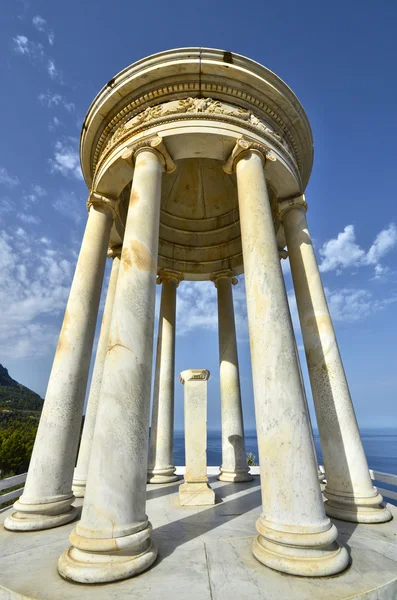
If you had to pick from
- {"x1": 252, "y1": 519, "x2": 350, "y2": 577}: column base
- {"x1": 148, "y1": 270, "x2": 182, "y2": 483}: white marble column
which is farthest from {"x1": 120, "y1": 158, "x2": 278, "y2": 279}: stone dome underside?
{"x1": 252, "y1": 519, "x2": 350, "y2": 577}: column base

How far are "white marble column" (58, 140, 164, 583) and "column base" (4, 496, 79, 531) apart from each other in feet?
24.0

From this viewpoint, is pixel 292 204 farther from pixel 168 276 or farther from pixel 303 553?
pixel 303 553

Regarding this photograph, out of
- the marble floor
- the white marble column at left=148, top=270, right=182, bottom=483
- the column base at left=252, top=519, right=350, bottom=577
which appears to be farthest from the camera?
the white marble column at left=148, top=270, right=182, bottom=483

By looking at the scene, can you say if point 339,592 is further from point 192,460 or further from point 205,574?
point 192,460

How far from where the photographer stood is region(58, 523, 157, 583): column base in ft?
Result: 39.7

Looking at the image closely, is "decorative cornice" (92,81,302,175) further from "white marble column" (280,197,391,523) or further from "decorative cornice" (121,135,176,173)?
"white marble column" (280,197,391,523)

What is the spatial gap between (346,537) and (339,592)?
6724 millimetres

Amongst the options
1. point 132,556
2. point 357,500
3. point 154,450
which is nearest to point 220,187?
point 154,450

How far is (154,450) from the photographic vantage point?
36469mm

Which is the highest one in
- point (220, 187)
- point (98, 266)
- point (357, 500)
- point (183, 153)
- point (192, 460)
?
point (220, 187)

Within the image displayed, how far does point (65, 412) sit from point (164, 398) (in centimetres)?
1807

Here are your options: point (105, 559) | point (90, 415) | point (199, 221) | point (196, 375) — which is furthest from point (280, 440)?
point (199, 221)

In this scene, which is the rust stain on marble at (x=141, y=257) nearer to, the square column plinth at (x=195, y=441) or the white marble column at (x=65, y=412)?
the white marble column at (x=65, y=412)

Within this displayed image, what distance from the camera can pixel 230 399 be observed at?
1511 inches
